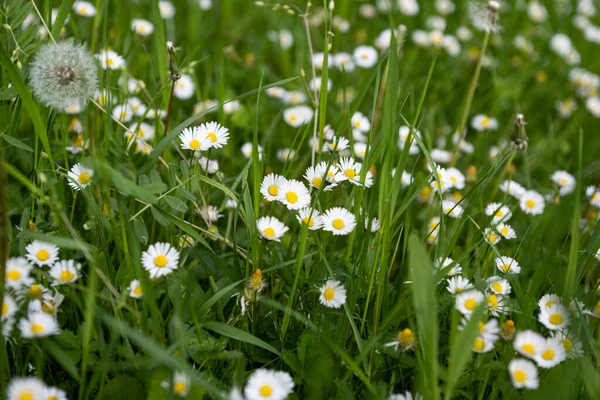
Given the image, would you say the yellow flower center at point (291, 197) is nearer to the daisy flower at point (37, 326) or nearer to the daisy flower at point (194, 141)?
the daisy flower at point (194, 141)

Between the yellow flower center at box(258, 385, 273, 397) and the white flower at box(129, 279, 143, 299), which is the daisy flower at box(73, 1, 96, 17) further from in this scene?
the yellow flower center at box(258, 385, 273, 397)

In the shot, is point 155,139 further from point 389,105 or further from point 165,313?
point 389,105

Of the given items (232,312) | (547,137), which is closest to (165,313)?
(232,312)

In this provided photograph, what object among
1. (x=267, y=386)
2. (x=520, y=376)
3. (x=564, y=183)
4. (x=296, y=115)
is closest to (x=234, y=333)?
(x=267, y=386)

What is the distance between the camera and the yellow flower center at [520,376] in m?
1.18

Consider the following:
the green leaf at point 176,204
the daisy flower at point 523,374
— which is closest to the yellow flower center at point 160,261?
the green leaf at point 176,204

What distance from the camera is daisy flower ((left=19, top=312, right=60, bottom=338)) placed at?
3.69 ft

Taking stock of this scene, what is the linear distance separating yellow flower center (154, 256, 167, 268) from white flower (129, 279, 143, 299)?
5 centimetres

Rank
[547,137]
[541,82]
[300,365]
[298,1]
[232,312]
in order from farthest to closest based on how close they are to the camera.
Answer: [298,1] → [541,82] → [547,137] → [232,312] → [300,365]

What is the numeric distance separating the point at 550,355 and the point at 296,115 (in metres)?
1.36

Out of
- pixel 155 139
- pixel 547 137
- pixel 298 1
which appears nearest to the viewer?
pixel 155 139

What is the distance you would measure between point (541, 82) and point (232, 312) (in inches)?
81.7

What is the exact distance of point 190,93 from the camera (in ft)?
7.41

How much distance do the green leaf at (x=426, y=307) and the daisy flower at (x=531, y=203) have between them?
0.83 meters
